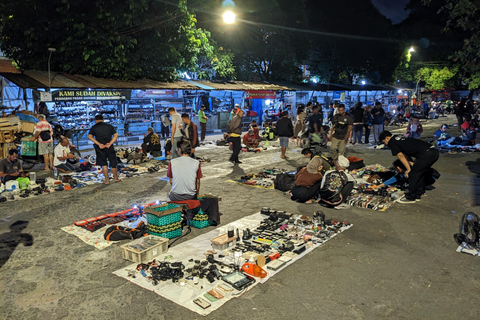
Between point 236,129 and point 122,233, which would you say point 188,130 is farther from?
point 122,233

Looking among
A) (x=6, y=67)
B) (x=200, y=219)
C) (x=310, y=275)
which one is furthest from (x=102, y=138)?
(x=6, y=67)

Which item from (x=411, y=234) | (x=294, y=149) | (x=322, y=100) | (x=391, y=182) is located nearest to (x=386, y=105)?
(x=322, y=100)

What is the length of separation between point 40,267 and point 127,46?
52.7 ft

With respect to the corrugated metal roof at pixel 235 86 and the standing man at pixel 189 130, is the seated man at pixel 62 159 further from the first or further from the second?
the corrugated metal roof at pixel 235 86

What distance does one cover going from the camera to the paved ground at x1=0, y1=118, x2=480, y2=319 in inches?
173

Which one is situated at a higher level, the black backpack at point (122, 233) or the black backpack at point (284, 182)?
the black backpack at point (284, 182)

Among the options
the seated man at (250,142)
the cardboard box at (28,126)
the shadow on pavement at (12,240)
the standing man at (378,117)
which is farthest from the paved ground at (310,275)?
the standing man at (378,117)

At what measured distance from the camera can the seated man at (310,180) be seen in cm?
853

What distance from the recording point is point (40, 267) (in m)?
5.63

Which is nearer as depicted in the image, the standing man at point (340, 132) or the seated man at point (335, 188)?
the seated man at point (335, 188)

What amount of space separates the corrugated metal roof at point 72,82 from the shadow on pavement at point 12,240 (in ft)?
31.8

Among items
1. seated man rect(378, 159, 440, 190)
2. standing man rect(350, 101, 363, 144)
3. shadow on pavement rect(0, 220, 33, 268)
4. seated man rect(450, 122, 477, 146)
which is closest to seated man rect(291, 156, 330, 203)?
seated man rect(378, 159, 440, 190)

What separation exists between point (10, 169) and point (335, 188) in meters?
9.14

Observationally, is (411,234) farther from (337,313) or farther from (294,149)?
(294,149)
